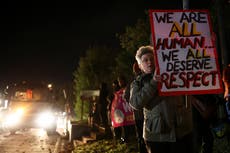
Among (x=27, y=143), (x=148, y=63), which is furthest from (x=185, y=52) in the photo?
(x=27, y=143)

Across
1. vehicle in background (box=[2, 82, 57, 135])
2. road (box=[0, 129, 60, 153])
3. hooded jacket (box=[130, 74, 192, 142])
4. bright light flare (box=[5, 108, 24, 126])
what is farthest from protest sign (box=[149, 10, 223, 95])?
bright light flare (box=[5, 108, 24, 126])

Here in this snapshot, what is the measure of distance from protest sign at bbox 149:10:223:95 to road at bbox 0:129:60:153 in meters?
9.08

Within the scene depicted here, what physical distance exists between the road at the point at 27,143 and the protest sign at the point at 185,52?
357 inches

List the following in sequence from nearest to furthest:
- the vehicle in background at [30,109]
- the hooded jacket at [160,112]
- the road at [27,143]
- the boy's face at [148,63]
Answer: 1. the hooded jacket at [160,112]
2. the boy's face at [148,63]
3. the road at [27,143]
4. the vehicle in background at [30,109]

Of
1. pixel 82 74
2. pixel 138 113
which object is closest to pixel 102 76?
pixel 82 74

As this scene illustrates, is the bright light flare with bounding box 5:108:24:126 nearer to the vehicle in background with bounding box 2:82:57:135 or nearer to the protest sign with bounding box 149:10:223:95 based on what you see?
the vehicle in background with bounding box 2:82:57:135

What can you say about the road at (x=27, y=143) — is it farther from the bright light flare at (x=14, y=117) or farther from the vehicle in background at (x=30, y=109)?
the vehicle in background at (x=30, y=109)

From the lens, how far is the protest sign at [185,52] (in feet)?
14.0

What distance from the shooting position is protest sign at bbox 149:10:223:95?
4.27 meters

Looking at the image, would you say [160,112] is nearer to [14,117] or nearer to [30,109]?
[30,109]

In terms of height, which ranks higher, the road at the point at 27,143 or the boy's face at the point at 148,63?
the boy's face at the point at 148,63

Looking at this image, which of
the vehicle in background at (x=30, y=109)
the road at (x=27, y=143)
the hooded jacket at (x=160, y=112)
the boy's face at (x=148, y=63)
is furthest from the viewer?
the vehicle in background at (x=30, y=109)

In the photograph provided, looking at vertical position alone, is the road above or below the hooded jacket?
below

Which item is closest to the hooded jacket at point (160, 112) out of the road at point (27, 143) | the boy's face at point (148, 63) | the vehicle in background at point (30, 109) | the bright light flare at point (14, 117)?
the boy's face at point (148, 63)
